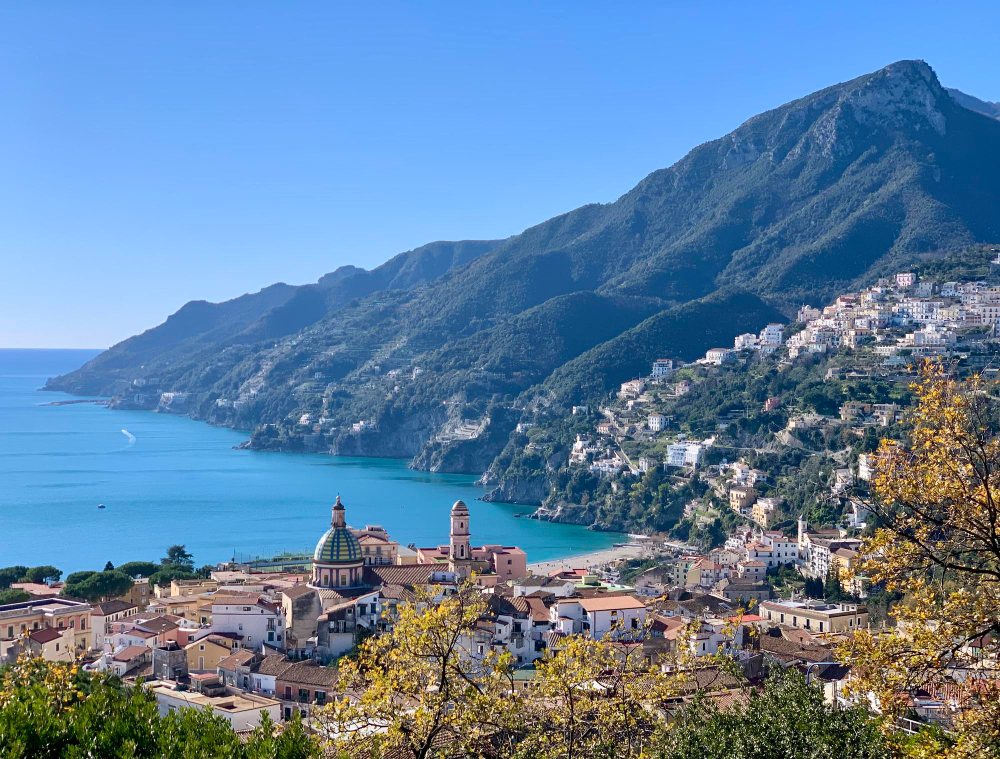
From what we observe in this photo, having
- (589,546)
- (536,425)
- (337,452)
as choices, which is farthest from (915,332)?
(337,452)

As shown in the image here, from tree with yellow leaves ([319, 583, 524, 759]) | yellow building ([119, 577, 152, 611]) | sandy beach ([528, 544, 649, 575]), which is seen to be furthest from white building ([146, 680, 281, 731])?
sandy beach ([528, 544, 649, 575])

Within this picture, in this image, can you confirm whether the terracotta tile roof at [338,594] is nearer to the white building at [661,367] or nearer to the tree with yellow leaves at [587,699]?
the tree with yellow leaves at [587,699]

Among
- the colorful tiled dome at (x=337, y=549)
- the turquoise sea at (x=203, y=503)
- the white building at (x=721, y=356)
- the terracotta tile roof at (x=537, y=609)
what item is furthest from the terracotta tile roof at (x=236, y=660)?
the white building at (x=721, y=356)

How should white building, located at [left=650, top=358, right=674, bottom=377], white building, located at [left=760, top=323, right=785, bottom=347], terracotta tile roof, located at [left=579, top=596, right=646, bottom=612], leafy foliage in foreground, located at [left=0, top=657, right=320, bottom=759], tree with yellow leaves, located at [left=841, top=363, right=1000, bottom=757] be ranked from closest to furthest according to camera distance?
tree with yellow leaves, located at [left=841, top=363, right=1000, bottom=757]
leafy foliage in foreground, located at [left=0, top=657, right=320, bottom=759]
terracotta tile roof, located at [left=579, top=596, right=646, bottom=612]
white building, located at [left=760, top=323, right=785, bottom=347]
white building, located at [left=650, top=358, right=674, bottom=377]

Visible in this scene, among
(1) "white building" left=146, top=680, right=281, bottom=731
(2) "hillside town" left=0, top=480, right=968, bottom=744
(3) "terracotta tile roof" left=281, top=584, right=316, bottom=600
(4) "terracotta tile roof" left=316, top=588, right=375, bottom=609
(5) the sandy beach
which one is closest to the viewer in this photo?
(1) "white building" left=146, top=680, right=281, bottom=731

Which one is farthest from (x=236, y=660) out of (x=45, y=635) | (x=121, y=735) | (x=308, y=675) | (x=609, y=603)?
(x=121, y=735)

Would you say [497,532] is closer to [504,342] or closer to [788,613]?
[788,613]

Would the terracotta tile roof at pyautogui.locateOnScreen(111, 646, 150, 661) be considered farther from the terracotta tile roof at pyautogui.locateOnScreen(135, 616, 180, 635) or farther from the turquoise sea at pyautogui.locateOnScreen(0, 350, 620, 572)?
the turquoise sea at pyautogui.locateOnScreen(0, 350, 620, 572)
